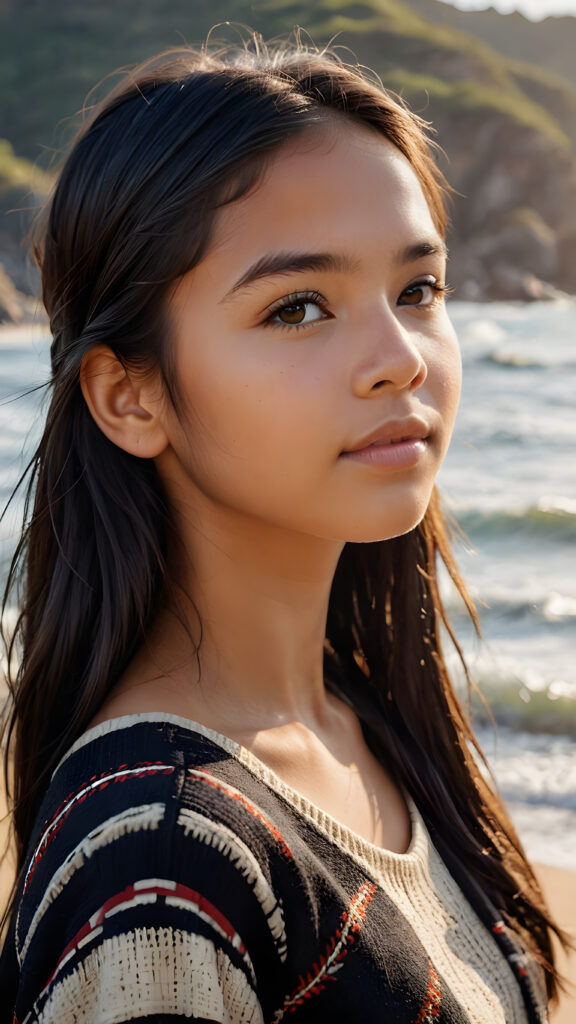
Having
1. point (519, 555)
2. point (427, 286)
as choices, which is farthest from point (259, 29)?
point (427, 286)

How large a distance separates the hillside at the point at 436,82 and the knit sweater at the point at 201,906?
2034 inches

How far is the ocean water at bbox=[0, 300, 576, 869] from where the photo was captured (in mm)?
3787

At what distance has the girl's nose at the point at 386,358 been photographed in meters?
1.08

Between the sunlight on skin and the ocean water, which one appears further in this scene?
the ocean water

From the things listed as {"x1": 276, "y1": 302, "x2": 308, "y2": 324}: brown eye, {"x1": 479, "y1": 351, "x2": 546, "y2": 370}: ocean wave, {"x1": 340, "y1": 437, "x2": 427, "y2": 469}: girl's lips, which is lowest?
{"x1": 340, "y1": 437, "x2": 427, "y2": 469}: girl's lips

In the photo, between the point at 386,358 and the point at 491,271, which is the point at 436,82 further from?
the point at 386,358

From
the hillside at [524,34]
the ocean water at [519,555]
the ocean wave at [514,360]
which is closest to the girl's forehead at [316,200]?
the ocean water at [519,555]

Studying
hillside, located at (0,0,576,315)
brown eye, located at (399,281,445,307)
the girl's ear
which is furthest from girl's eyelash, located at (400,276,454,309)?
hillside, located at (0,0,576,315)

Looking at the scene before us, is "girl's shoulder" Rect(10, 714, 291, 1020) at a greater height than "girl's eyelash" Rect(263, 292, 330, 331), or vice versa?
"girl's eyelash" Rect(263, 292, 330, 331)

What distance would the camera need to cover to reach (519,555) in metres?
8.70

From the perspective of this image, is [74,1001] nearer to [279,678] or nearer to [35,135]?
[279,678]

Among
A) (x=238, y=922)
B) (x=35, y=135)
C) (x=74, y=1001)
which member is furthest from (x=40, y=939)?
(x=35, y=135)

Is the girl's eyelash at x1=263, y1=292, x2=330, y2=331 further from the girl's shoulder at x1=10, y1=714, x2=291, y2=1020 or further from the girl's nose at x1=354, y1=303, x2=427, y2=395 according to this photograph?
the girl's shoulder at x1=10, y1=714, x2=291, y2=1020

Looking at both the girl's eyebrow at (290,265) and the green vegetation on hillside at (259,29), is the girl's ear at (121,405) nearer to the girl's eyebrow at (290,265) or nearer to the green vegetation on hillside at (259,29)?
the girl's eyebrow at (290,265)
